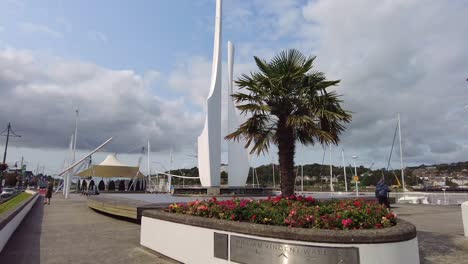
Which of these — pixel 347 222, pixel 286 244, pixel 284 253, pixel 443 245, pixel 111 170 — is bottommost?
pixel 443 245

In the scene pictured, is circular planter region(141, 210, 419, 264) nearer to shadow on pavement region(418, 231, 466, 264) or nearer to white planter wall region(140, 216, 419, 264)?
white planter wall region(140, 216, 419, 264)

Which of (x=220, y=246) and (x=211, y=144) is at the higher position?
(x=211, y=144)

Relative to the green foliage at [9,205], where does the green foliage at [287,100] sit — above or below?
above

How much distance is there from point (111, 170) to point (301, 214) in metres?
57.8

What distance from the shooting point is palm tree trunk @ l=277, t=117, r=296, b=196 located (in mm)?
8391

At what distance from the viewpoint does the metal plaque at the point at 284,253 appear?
463 centimetres

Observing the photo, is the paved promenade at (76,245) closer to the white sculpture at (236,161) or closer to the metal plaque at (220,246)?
the metal plaque at (220,246)

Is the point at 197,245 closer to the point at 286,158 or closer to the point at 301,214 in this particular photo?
the point at 301,214

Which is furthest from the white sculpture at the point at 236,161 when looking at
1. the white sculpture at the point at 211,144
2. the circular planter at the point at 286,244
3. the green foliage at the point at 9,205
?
the circular planter at the point at 286,244

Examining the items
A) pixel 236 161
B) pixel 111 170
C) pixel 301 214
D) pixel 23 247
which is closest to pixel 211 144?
pixel 236 161

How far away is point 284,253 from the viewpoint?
5012mm

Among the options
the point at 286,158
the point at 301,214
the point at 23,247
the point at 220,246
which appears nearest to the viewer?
the point at 301,214

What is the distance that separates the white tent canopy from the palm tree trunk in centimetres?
5391

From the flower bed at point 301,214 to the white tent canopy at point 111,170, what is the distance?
54.3 m
